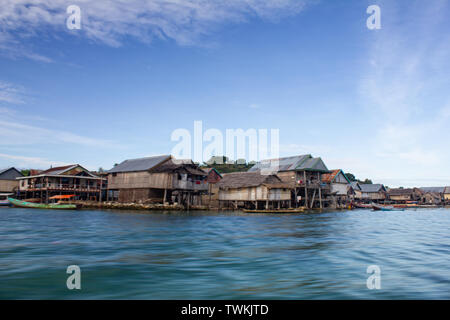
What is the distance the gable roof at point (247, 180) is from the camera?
4162 cm

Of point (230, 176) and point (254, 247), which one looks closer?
point (254, 247)

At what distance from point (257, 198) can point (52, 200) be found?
29.8 m

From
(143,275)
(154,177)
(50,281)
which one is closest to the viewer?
(50,281)

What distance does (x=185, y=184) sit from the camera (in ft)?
134

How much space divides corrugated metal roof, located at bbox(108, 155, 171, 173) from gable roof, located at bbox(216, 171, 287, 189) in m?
9.30

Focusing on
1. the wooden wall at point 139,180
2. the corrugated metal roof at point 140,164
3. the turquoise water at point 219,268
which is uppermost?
the corrugated metal roof at point 140,164

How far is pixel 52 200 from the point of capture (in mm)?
45562

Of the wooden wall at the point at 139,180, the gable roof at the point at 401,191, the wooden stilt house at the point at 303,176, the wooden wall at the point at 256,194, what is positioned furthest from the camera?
the gable roof at the point at 401,191

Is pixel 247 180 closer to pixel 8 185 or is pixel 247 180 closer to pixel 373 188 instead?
pixel 8 185

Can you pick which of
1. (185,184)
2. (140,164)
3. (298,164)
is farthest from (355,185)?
(140,164)

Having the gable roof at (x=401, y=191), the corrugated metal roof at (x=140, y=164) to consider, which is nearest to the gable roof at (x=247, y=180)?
the corrugated metal roof at (x=140, y=164)

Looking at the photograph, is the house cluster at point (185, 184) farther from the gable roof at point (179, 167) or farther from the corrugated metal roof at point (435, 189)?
the corrugated metal roof at point (435, 189)
